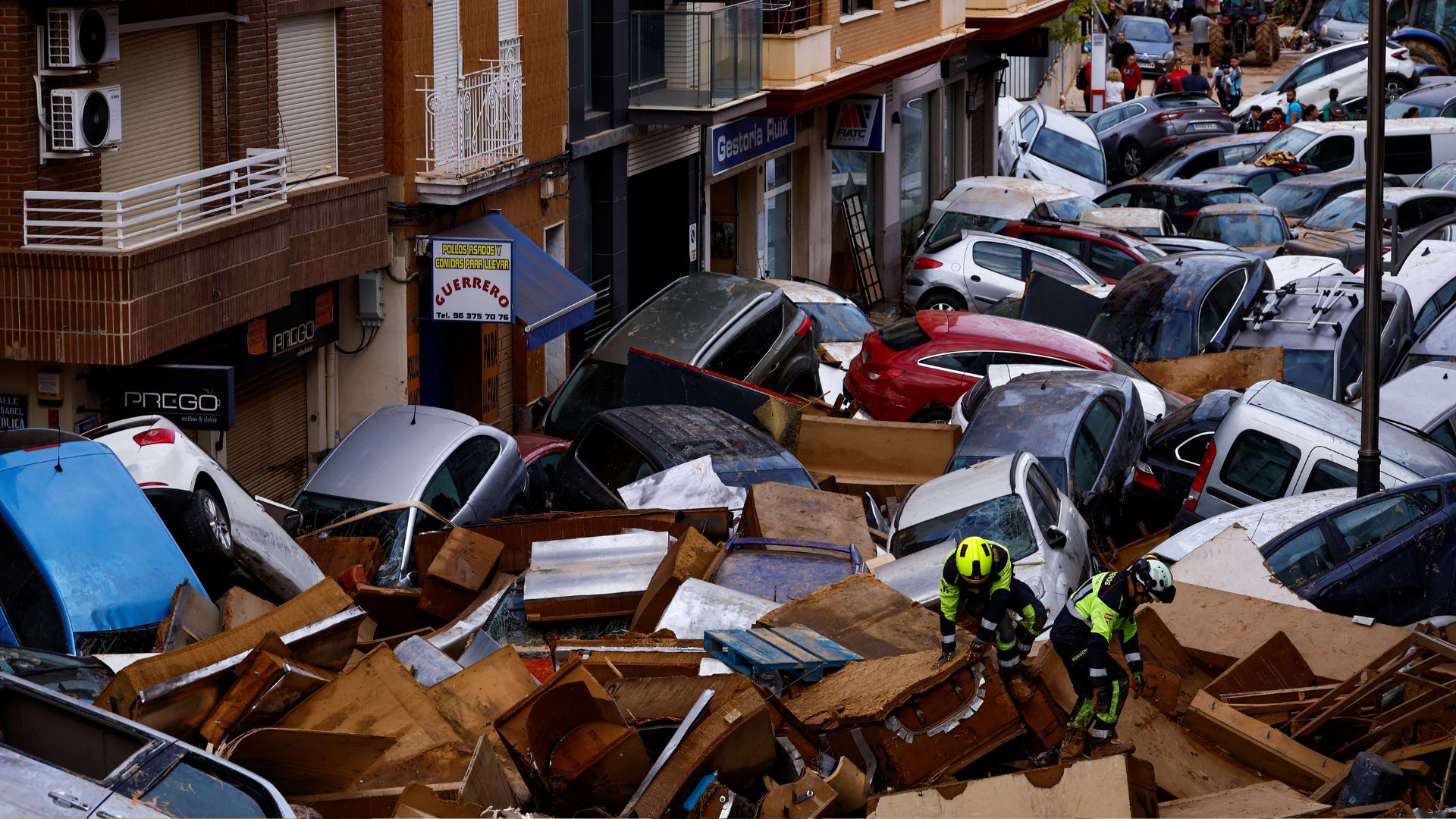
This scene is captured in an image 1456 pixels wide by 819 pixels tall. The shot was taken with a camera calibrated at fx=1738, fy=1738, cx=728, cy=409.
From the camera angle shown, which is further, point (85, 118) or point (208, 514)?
point (85, 118)

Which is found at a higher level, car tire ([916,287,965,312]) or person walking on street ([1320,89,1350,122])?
person walking on street ([1320,89,1350,122])

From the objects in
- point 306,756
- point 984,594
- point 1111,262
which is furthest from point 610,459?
point 1111,262

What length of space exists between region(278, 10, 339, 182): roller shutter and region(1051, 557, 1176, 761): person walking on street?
9.35 meters

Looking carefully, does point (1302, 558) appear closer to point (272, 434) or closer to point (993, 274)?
point (272, 434)

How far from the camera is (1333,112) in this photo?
120ft

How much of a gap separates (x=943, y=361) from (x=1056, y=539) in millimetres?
6381

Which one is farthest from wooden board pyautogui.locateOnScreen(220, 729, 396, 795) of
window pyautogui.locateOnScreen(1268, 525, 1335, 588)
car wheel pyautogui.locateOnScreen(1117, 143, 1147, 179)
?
car wheel pyautogui.locateOnScreen(1117, 143, 1147, 179)

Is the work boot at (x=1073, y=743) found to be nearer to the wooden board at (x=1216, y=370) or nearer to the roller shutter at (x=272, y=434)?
the roller shutter at (x=272, y=434)

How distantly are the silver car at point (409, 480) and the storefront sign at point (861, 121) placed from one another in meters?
14.6

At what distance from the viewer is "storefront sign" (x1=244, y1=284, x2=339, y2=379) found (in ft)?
50.2

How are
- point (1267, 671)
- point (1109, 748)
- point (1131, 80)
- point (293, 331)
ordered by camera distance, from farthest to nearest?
point (1131, 80) < point (293, 331) < point (1267, 671) < point (1109, 748)

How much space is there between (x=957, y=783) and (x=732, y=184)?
1895 cm

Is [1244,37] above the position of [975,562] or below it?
above

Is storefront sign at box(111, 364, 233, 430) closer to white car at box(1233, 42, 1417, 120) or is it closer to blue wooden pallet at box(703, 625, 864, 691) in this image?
blue wooden pallet at box(703, 625, 864, 691)
